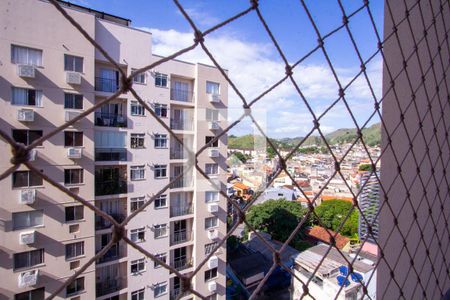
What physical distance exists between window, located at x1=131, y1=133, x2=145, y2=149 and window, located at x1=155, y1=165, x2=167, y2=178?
34cm

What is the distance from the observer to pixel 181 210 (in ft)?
11.7

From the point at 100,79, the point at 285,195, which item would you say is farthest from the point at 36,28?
the point at 285,195

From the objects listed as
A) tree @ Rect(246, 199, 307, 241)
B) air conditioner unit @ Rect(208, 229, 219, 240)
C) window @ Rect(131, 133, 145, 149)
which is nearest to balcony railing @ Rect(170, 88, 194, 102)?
window @ Rect(131, 133, 145, 149)

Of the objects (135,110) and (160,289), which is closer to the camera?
(135,110)

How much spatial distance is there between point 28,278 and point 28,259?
0.58 feet

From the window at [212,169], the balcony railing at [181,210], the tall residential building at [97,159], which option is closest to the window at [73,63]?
the tall residential building at [97,159]

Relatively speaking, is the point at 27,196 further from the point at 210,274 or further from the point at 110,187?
the point at 210,274

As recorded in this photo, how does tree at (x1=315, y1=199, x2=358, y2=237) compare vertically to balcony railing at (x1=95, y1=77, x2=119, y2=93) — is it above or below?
below

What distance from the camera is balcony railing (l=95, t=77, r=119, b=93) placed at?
2.89 meters

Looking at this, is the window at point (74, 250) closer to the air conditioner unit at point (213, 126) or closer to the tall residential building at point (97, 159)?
the tall residential building at point (97, 159)

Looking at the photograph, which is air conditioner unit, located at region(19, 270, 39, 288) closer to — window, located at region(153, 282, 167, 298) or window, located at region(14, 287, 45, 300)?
window, located at region(14, 287, 45, 300)

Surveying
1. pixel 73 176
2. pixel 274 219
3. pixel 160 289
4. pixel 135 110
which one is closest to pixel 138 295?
pixel 160 289

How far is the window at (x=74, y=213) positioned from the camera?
273 cm

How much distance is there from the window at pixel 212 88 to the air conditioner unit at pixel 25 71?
1.92 m
